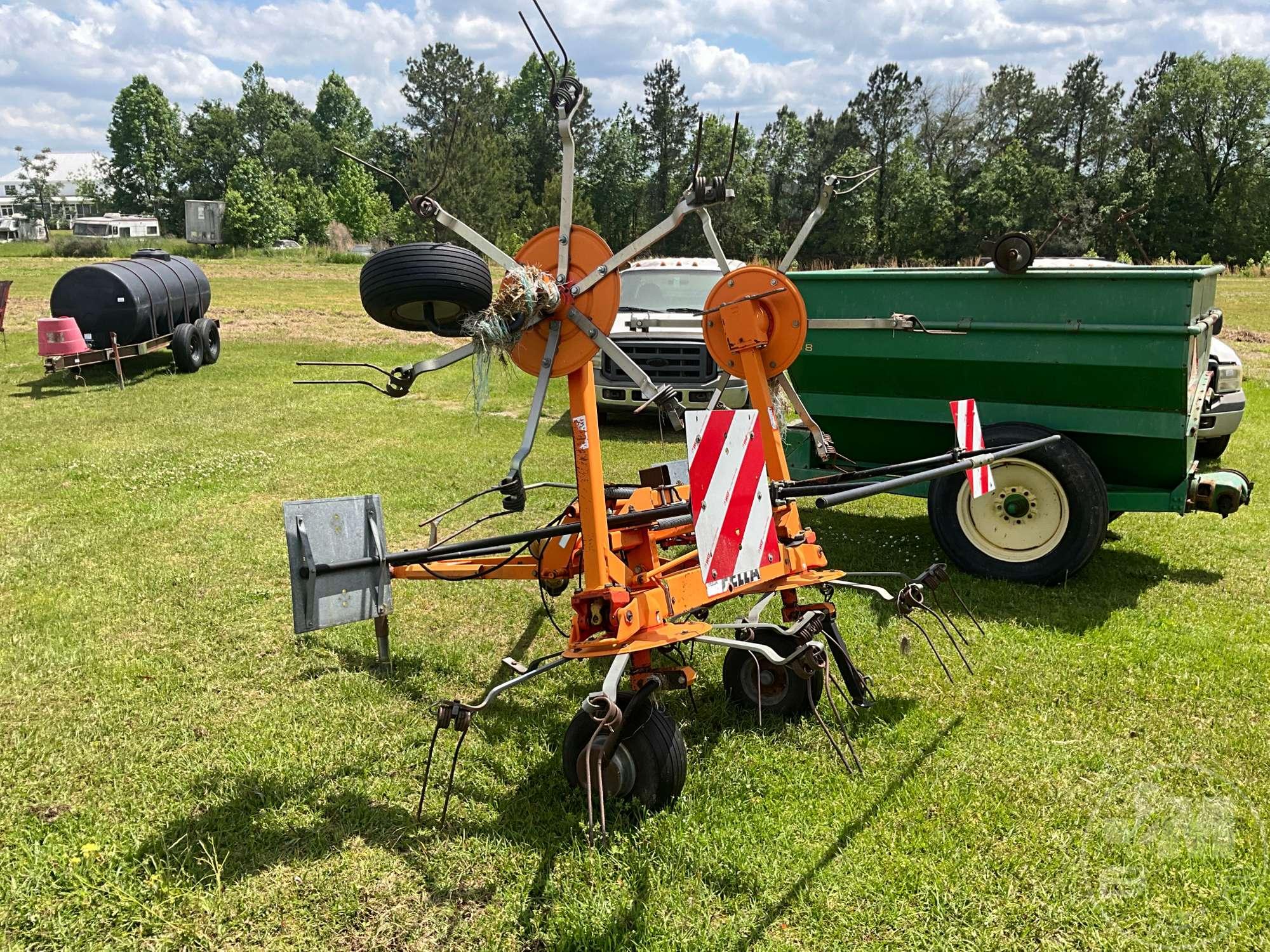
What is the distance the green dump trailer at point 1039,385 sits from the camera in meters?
5.58

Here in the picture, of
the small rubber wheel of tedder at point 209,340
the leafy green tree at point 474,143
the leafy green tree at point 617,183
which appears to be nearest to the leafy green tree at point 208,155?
the leafy green tree at point 474,143

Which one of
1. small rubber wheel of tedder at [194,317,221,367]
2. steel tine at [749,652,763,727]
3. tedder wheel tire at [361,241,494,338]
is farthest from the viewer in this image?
small rubber wheel of tedder at [194,317,221,367]

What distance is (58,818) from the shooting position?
3.60m

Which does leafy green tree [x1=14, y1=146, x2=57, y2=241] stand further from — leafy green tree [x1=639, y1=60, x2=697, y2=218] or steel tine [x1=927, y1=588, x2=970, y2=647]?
steel tine [x1=927, y1=588, x2=970, y2=647]

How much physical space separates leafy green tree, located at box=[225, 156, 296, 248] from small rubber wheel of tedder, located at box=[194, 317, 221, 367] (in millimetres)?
51840

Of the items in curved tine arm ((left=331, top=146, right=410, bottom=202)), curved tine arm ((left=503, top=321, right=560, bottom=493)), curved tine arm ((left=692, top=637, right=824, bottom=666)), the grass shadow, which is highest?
curved tine arm ((left=331, top=146, right=410, bottom=202))

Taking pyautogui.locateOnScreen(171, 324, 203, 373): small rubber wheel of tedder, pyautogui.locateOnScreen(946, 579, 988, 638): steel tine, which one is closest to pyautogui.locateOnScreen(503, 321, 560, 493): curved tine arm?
pyautogui.locateOnScreen(946, 579, 988, 638): steel tine

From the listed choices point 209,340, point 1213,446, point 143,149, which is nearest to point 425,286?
point 1213,446

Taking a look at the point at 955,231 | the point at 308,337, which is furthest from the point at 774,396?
the point at 955,231

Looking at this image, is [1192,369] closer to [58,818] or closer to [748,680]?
[748,680]

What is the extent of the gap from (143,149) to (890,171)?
81.2m

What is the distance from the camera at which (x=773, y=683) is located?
432 centimetres

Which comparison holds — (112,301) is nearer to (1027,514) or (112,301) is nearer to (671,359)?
(671,359)

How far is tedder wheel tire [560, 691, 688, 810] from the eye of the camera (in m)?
3.48
